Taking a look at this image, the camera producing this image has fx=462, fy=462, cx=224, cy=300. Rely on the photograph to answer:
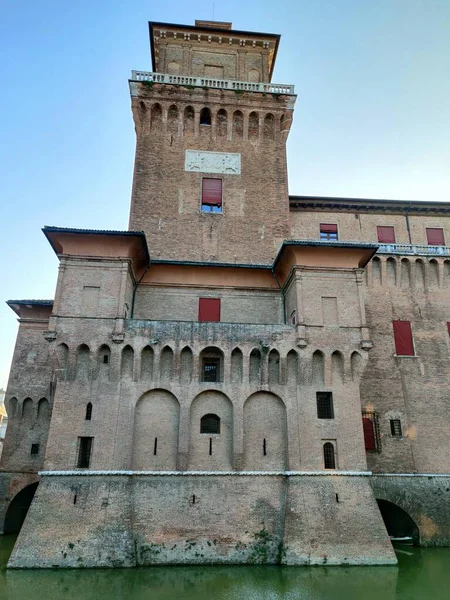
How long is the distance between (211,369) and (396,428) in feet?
35.3

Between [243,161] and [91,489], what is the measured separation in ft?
68.7

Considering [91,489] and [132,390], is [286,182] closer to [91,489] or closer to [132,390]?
[132,390]

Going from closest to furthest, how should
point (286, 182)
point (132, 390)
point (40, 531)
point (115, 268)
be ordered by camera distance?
1. point (40, 531)
2. point (132, 390)
3. point (115, 268)
4. point (286, 182)

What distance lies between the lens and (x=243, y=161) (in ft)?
97.1

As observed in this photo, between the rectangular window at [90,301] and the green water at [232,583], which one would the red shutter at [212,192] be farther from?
the green water at [232,583]

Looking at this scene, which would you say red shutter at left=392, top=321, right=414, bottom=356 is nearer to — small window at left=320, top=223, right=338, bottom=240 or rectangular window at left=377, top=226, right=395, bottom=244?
rectangular window at left=377, top=226, right=395, bottom=244

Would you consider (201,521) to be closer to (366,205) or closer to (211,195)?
(211,195)

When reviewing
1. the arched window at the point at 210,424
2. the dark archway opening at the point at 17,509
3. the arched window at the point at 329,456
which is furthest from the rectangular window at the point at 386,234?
the dark archway opening at the point at 17,509

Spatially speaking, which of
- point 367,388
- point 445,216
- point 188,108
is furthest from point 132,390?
point 445,216

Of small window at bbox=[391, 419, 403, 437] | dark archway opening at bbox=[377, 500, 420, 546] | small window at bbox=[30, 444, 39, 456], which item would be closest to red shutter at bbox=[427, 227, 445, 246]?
small window at bbox=[391, 419, 403, 437]

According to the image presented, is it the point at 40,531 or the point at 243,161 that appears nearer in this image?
the point at 40,531

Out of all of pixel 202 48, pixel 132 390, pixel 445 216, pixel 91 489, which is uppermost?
pixel 202 48

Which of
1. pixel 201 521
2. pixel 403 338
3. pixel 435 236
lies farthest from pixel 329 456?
pixel 435 236

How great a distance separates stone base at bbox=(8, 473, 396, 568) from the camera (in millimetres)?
17344
